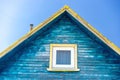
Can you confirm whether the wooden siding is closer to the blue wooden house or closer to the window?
the blue wooden house

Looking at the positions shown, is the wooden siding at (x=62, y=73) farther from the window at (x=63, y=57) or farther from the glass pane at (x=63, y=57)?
the glass pane at (x=63, y=57)

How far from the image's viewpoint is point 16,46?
537 inches

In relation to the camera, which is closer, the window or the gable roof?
the gable roof

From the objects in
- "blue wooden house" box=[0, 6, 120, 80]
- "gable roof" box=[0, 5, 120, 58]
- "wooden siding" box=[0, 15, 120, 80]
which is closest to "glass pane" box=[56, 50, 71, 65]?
"blue wooden house" box=[0, 6, 120, 80]

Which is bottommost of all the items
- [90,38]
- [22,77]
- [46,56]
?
[22,77]

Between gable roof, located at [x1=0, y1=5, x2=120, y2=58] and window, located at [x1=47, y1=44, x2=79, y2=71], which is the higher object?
gable roof, located at [x1=0, y1=5, x2=120, y2=58]

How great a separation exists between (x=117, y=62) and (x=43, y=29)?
3.84 metres

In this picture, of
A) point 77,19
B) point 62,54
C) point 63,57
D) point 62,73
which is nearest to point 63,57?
point 63,57

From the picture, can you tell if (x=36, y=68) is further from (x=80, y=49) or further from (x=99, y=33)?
(x=99, y=33)

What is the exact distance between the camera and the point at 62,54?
1417 cm

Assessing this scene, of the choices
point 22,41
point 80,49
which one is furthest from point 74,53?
point 22,41

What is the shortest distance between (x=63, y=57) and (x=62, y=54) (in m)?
0.16

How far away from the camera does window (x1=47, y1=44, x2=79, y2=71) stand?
13.7 m

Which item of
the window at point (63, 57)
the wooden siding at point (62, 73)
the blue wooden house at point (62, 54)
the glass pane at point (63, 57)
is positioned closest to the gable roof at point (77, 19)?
the blue wooden house at point (62, 54)
